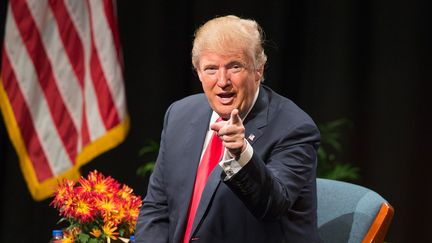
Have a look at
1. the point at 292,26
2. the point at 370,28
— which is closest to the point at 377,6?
the point at 370,28

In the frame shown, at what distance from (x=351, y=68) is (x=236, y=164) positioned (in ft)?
8.67

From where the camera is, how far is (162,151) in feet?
8.88

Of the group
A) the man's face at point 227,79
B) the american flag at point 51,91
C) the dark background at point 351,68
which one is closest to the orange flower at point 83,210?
the man's face at point 227,79

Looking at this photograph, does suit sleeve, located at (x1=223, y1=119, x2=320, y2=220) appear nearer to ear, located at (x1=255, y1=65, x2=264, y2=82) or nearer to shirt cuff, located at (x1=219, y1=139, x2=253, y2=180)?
shirt cuff, located at (x1=219, y1=139, x2=253, y2=180)

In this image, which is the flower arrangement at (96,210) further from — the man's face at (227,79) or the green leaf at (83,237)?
the man's face at (227,79)

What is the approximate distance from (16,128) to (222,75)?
2589 mm

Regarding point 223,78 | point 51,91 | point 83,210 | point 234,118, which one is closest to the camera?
point 234,118

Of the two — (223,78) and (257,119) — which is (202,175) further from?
(223,78)

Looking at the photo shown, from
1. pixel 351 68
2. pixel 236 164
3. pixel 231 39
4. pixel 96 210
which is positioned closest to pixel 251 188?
pixel 236 164

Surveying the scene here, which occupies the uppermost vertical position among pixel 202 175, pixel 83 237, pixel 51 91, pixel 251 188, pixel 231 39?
pixel 231 39

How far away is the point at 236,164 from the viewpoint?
2.18 meters

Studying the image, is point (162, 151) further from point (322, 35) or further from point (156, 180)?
point (322, 35)

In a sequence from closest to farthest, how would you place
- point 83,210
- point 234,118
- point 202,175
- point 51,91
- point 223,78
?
point 234,118
point 223,78
point 202,175
point 83,210
point 51,91

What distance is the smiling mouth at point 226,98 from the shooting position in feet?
7.86
